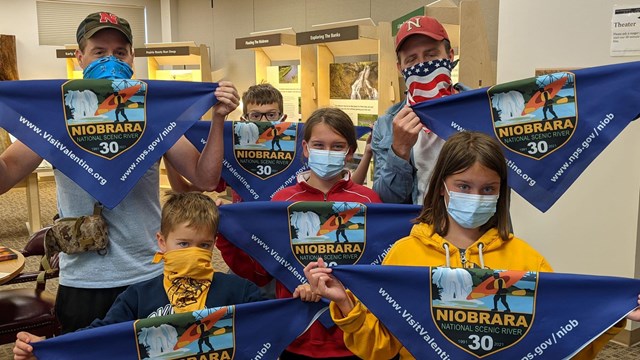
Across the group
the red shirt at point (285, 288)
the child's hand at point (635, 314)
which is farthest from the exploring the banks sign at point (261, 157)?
the child's hand at point (635, 314)

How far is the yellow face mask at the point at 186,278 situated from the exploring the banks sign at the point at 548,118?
1060mm

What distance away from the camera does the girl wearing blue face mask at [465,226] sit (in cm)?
191

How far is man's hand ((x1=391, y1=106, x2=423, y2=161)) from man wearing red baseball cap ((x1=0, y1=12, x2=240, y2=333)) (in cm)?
71

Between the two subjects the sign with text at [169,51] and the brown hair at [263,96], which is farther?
the sign with text at [169,51]

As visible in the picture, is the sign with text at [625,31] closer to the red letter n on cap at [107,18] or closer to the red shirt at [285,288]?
the red shirt at [285,288]

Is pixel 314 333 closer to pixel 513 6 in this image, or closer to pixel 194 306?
pixel 194 306

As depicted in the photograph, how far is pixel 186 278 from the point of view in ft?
6.48

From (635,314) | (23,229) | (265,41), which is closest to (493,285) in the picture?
(635,314)

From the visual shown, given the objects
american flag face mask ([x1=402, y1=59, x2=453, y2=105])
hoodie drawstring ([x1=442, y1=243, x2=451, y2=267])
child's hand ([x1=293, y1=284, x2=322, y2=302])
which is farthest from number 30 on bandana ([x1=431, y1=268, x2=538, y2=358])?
american flag face mask ([x1=402, y1=59, x2=453, y2=105])

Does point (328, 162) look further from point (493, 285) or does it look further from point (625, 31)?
point (625, 31)

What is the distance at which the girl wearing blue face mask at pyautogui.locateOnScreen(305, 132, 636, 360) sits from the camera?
75.0 inches

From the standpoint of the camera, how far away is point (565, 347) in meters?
1.74

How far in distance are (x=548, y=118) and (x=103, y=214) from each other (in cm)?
176

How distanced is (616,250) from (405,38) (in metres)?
2.77
